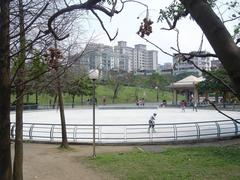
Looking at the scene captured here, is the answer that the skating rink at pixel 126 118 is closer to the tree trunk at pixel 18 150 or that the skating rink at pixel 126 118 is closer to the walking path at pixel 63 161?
the walking path at pixel 63 161

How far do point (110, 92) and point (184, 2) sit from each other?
291ft

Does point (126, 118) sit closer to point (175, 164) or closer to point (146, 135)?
point (146, 135)

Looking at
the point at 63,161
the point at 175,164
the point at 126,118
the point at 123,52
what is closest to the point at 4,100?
the point at 175,164

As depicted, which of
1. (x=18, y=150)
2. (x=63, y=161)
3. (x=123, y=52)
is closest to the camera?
(x=18, y=150)

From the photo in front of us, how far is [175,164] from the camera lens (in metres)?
13.2

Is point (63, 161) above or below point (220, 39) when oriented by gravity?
below

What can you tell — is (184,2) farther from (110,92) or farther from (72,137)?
(110,92)

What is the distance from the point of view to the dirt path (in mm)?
12302

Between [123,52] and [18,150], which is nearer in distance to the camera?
[18,150]

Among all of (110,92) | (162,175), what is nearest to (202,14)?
(162,175)

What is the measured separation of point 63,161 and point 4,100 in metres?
11.9

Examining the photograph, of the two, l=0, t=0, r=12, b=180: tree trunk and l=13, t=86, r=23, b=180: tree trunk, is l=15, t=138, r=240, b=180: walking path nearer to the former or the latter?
l=13, t=86, r=23, b=180: tree trunk

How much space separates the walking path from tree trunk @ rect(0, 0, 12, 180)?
27.6 feet

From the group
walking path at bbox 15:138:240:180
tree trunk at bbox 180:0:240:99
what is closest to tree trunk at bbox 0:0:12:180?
tree trunk at bbox 180:0:240:99
